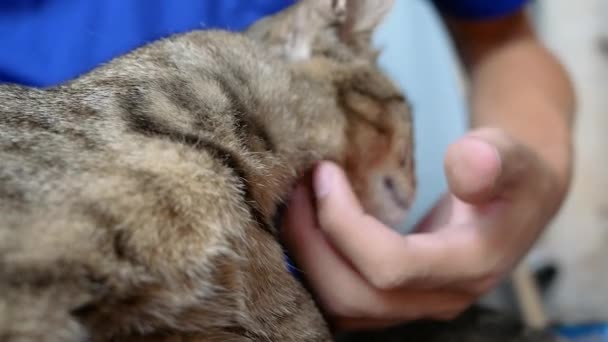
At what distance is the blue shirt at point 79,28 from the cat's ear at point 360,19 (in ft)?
0.86

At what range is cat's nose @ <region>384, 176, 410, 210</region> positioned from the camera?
1.23 meters

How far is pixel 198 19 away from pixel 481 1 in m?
0.71

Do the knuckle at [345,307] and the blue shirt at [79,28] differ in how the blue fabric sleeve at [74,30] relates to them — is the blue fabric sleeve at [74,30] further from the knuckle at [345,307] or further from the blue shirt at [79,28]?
the knuckle at [345,307]

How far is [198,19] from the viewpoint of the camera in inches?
54.1

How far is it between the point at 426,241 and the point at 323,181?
185mm

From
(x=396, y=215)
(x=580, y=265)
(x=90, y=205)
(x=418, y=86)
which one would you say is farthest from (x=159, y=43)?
(x=580, y=265)

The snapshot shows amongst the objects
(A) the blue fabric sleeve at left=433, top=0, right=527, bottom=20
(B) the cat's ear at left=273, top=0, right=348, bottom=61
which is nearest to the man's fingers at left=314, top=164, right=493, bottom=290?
(B) the cat's ear at left=273, top=0, right=348, bottom=61

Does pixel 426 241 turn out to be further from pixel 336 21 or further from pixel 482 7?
pixel 482 7

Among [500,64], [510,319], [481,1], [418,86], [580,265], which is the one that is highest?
[481,1]

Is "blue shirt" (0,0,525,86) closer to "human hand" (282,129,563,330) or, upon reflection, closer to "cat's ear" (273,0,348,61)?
"cat's ear" (273,0,348,61)

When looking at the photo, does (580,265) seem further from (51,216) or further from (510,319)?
(51,216)

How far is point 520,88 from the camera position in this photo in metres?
1.62

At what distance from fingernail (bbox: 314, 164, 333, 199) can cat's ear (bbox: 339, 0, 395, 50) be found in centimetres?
30

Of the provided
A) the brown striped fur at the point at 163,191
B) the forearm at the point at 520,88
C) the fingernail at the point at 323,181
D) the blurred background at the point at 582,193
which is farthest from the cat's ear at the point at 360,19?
the blurred background at the point at 582,193
